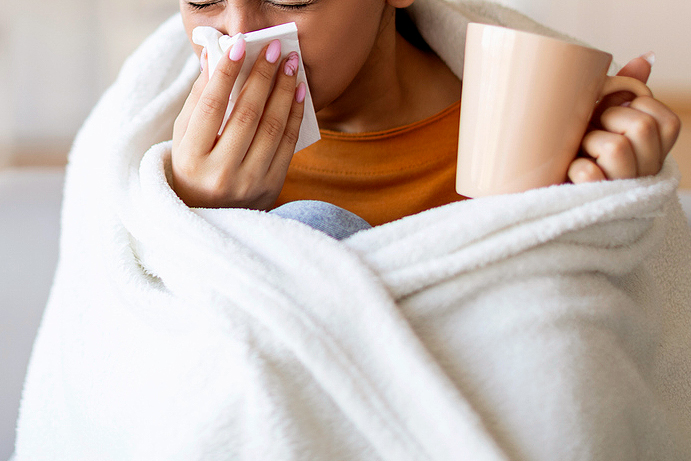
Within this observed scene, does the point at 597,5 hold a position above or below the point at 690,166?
above

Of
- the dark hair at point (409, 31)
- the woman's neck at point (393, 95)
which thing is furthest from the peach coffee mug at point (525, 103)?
the dark hair at point (409, 31)

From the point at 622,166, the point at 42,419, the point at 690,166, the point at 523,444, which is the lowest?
the point at 42,419

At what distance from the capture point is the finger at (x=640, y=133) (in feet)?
1.66

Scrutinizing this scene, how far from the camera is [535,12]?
1.45 meters

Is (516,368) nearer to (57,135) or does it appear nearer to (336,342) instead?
(336,342)

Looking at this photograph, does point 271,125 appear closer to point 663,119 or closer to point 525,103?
point 525,103

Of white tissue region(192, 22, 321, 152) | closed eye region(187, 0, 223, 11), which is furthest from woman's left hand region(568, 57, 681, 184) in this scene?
closed eye region(187, 0, 223, 11)

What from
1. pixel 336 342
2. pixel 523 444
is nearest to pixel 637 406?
pixel 523 444

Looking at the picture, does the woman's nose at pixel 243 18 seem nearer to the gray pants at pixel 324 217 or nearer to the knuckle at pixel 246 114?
the knuckle at pixel 246 114

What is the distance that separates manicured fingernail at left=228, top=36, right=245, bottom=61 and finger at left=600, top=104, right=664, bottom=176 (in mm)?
353

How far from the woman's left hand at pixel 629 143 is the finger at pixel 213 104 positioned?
340 mm

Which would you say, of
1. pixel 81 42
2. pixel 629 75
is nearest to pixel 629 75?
pixel 629 75

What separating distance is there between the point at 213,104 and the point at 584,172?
0.36 meters

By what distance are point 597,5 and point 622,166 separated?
1148 millimetres
